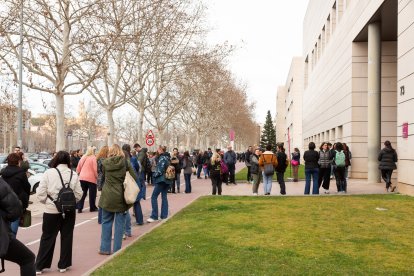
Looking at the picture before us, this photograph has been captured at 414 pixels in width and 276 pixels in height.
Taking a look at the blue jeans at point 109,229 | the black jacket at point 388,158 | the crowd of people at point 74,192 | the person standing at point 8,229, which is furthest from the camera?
the black jacket at point 388,158

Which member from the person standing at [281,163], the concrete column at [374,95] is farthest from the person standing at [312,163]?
the concrete column at [374,95]

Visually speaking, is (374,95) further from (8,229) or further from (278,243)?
(8,229)

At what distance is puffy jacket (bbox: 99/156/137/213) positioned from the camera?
832 cm

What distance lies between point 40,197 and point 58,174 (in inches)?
15.6

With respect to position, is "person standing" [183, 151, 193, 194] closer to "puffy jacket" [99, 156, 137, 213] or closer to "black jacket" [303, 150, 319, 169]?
"black jacket" [303, 150, 319, 169]

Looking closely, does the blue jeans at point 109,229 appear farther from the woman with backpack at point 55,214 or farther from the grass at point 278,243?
the woman with backpack at point 55,214

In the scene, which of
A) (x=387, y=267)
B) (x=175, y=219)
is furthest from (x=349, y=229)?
(x=175, y=219)

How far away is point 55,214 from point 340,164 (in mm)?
11950

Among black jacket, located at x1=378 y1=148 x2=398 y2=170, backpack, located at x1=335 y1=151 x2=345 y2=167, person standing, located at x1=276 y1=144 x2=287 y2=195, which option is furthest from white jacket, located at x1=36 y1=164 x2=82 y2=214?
black jacket, located at x1=378 y1=148 x2=398 y2=170

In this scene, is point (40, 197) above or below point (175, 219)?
above

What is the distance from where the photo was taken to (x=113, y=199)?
27.3 ft

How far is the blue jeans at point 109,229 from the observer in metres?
8.27

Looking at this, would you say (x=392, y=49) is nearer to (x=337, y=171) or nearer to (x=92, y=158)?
(x=337, y=171)

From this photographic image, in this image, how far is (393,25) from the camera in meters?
23.6
